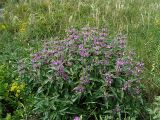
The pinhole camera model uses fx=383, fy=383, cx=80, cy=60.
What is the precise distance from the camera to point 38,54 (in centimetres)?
367

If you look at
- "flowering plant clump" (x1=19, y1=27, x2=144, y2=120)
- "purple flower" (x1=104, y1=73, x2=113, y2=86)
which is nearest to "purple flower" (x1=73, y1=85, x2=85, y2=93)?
"flowering plant clump" (x1=19, y1=27, x2=144, y2=120)

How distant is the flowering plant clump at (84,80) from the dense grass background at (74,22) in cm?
85

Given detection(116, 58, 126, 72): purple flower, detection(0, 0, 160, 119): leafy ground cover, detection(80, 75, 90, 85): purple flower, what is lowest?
detection(0, 0, 160, 119): leafy ground cover

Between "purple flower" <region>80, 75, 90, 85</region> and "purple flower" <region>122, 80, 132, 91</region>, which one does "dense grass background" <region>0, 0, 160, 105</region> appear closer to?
"purple flower" <region>122, 80, 132, 91</region>

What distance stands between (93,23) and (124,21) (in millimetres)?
627

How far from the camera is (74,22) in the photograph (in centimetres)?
579

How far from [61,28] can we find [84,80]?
2532mm

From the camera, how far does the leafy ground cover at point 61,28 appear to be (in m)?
4.06

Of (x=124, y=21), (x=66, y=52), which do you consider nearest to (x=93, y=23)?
(x=124, y=21)

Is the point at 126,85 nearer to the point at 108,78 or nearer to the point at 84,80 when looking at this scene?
the point at 108,78

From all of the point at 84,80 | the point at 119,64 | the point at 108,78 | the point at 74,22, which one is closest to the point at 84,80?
the point at 84,80

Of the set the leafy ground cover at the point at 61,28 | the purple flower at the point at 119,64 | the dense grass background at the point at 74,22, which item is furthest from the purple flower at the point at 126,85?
the dense grass background at the point at 74,22

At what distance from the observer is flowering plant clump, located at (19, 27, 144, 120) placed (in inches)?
135

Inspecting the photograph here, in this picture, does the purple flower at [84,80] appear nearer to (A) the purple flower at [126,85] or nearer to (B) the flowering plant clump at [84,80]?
(B) the flowering plant clump at [84,80]
